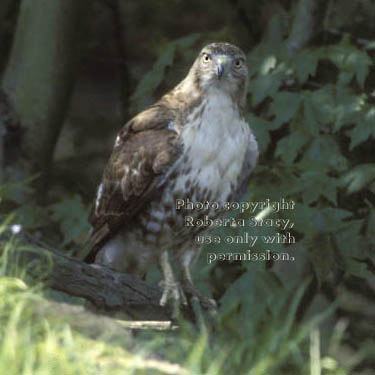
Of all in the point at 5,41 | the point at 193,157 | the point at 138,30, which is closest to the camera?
the point at 193,157

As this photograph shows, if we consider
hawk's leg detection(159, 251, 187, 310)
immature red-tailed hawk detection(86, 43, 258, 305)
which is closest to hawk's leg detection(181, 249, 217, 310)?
immature red-tailed hawk detection(86, 43, 258, 305)

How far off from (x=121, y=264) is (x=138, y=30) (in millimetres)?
3690

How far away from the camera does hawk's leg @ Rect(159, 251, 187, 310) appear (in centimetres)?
473

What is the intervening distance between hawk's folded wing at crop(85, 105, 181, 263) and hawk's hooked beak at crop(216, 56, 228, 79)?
0.35m

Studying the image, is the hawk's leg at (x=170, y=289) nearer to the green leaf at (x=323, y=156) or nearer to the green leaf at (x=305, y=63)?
the green leaf at (x=323, y=156)

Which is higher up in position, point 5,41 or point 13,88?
point 5,41

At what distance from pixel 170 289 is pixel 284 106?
4.34 ft

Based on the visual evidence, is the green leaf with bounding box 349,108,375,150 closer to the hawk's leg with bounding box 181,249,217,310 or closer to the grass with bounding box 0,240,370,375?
the hawk's leg with bounding box 181,249,217,310

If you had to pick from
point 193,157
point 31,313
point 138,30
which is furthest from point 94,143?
point 31,313

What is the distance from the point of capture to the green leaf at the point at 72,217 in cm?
584

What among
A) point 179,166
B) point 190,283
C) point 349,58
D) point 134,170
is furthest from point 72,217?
point 349,58

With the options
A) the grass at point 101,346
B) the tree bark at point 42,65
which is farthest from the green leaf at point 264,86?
the grass at point 101,346

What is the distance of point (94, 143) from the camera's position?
24.3 ft

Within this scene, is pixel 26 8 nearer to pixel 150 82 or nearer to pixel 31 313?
pixel 150 82
